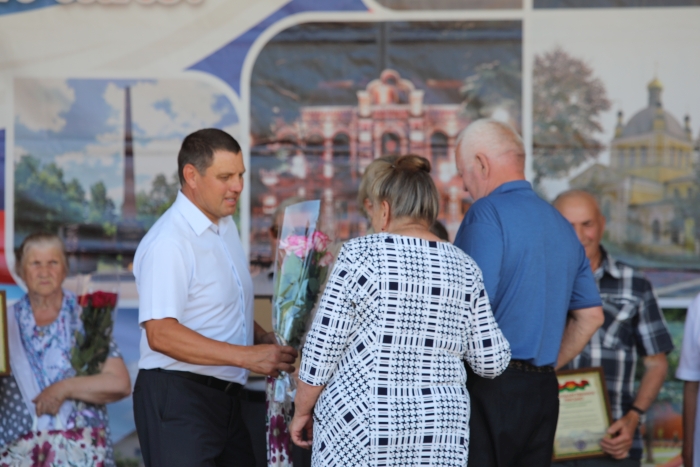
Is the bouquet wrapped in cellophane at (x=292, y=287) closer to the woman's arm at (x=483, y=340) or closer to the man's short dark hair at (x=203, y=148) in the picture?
the man's short dark hair at (x=203, y=148)

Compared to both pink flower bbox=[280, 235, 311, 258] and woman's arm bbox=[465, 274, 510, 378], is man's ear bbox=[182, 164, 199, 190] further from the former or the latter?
woman's arm bbox=[465, 274, 510, 378]

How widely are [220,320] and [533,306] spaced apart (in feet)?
3.57

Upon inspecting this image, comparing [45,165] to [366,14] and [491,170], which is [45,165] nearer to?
[366,14]

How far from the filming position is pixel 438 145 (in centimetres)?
414

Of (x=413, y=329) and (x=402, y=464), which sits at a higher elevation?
(x=413, y=329)

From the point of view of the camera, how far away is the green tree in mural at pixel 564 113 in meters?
4.05

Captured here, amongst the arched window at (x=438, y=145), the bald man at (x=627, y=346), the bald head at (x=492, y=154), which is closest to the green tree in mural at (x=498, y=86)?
the arched window at (x=438, y=145)

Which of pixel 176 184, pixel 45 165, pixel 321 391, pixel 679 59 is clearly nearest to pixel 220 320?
pixel 321 391

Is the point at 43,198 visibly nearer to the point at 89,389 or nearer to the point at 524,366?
the point at 89,389

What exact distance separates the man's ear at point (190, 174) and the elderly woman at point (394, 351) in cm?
74

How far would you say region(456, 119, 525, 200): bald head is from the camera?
2846mm

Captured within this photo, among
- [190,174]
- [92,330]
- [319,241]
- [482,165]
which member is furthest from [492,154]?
[92,330]

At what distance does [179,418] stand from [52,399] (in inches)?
46.5

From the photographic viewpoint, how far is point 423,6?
13.4 feet
